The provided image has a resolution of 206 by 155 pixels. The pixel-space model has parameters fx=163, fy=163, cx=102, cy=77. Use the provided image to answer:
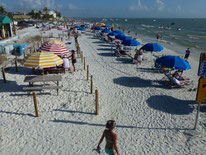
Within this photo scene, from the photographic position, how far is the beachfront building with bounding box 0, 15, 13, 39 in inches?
734

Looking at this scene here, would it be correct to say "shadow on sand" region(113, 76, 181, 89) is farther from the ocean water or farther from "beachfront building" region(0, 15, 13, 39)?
"beachfront building" region(0, 15, 13, 39)

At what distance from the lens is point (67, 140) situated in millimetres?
5156

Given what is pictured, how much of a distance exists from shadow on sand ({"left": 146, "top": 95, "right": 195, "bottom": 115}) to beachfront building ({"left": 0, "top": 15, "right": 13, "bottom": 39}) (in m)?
18.8

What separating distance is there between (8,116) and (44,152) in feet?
8.35

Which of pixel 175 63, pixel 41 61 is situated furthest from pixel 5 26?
pixel 175 63

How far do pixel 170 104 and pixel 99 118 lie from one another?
352 cm

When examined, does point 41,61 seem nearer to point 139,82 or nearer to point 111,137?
point 111,137

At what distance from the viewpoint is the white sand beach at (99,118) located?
16.3 feet

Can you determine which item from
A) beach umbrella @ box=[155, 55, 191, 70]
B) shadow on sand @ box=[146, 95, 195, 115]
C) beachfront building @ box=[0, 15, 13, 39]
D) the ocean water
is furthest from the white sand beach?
the ocean water

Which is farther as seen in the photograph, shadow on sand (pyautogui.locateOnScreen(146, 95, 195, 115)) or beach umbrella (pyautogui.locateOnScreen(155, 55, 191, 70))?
beach umbrella (pyautogui.locateOnScreen(155, 55, 191, 70))

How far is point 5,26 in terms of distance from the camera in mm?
20625

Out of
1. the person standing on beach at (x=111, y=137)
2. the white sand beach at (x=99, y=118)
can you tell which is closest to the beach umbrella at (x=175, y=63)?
the white sand beach at (x=99, y=118)

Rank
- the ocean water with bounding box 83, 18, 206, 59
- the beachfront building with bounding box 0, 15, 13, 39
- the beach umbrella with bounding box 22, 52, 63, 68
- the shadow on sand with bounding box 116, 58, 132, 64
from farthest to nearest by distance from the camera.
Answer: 1. the ocean water with bounding box 83, 18, 206, 59
2. the beachfront building with bounding box 0, 15, 13, 39
3. the shadow on sand with bounding box 116, 58, 132, 64
4. the beach umbrella with bounding box 22, 52, 63, 68

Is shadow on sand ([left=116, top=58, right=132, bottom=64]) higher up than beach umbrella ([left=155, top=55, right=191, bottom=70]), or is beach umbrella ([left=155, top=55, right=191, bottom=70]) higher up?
beach umbrella ([left=155, top=55, right=191, bottom=70])
